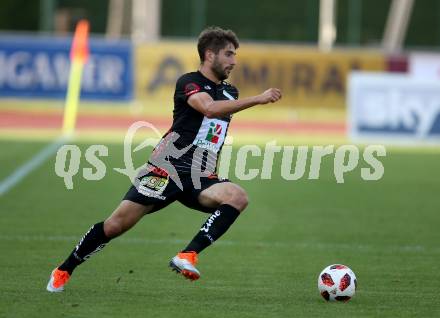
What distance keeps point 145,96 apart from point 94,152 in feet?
33.5

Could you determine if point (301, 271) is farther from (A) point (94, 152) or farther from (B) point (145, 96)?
(B) point (145, 96)

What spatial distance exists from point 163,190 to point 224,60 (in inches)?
43.4

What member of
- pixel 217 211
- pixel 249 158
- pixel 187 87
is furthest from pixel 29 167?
pixel 217 211

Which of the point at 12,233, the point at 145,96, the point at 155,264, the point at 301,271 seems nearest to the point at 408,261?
the point at 301,271

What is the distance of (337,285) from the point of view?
324 inches

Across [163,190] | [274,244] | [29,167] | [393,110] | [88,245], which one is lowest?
[29,167]

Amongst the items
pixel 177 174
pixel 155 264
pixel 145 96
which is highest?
pixel 177 174

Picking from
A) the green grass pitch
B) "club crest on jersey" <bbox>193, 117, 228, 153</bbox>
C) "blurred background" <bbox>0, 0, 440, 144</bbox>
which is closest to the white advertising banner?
"blurred background" <bbox>0, 0, 440, 144</bbox>

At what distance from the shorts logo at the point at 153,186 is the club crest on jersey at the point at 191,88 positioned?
2.23ft

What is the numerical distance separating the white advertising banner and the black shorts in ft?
52.6

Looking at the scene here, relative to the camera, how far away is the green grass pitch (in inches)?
317

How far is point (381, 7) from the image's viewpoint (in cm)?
3916

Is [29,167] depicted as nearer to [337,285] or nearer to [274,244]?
[274,244]

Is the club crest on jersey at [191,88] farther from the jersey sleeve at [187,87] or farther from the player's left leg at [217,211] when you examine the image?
the player's left leg at [217,211]
